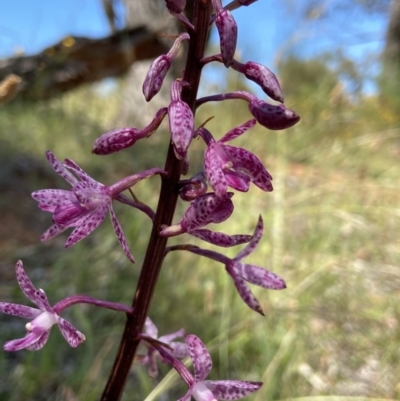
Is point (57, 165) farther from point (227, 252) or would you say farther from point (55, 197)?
point (227, 252)

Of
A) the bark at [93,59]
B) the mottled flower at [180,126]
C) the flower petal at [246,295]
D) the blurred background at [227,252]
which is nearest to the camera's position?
the mottled flower at [180,126]

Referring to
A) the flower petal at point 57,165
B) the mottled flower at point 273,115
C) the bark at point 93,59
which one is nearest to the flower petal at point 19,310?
the flower petal at point 57,165

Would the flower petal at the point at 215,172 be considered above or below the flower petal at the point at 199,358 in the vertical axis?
above

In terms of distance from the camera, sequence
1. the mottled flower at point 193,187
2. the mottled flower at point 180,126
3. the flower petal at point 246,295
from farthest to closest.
A: the flower petal at point 246,295
the mottled flower at point 193,187
the mottled flower at point 180,126

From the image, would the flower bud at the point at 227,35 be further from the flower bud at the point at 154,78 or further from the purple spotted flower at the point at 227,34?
the flower bud at the point at 154,78

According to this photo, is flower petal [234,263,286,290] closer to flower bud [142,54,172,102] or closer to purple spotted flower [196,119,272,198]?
purple spotted flower [196,119,272,198]

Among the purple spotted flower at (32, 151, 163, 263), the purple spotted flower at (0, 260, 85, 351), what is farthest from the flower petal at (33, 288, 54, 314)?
the purple spotted flower at (32, 151, 163, 263)
